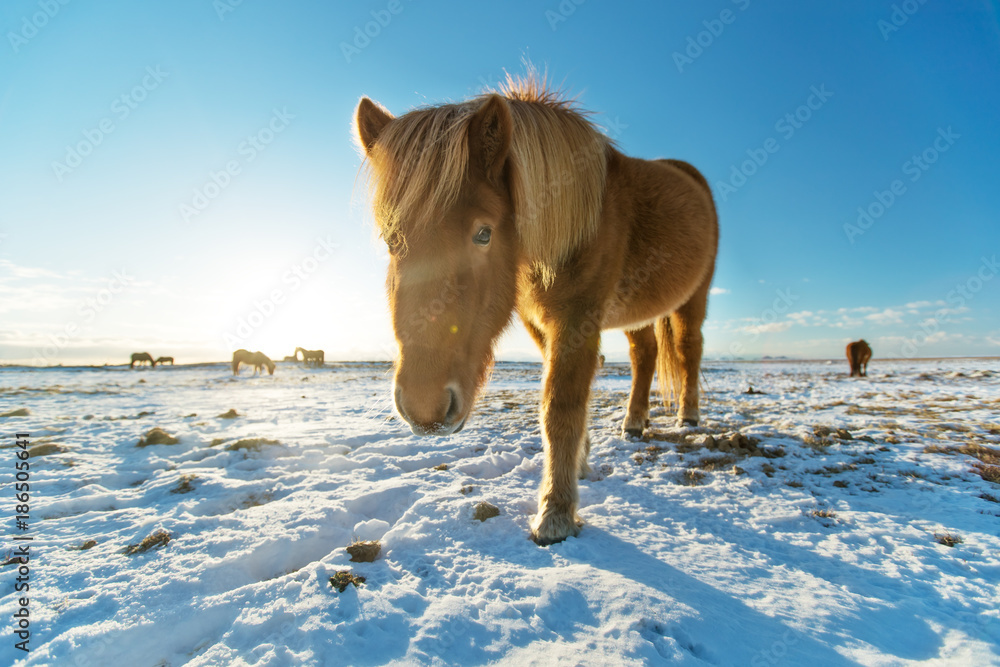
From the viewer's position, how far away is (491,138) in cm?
201

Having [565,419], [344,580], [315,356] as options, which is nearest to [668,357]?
[565,419]

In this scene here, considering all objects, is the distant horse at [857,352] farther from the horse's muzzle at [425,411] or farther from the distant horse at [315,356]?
the distant horse at [315,356]

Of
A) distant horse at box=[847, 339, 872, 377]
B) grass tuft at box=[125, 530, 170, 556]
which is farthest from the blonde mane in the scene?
distant horse at box=[847, 339, 872, 377]

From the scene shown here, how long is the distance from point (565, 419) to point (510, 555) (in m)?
0.78

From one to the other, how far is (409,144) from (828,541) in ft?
10.1

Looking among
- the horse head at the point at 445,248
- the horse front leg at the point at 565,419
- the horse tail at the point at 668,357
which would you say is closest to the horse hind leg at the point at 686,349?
the horse tail at the point at 668,357

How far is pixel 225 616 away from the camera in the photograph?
145 cm

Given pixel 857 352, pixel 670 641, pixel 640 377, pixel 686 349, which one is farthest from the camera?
pixel 857 352

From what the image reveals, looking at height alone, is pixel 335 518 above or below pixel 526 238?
below

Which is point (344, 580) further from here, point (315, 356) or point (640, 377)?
point (315, 356)

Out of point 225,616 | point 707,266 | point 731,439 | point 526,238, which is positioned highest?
point 707,266

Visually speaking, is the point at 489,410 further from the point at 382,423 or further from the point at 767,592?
the point at 767,592

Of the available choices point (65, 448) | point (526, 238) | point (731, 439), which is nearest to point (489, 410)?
point (731, 439)

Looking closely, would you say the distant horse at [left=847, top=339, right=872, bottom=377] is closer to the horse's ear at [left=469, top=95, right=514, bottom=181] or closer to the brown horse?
the brown horse
